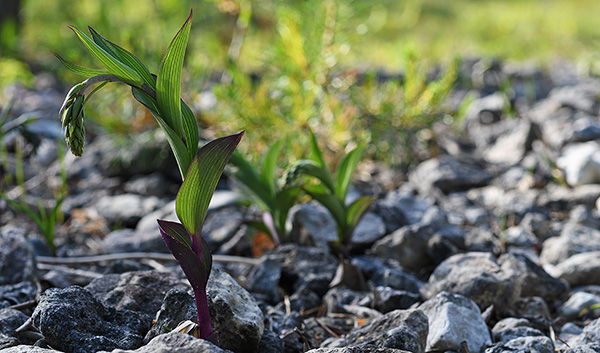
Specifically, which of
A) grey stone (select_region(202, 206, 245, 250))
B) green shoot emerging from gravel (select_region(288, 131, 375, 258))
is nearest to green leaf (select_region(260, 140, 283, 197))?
green shoot emerging from gravel (select_region(288, 131, 375, 258))

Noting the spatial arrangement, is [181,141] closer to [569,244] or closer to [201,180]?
[201,180]

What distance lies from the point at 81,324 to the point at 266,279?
2.58ft

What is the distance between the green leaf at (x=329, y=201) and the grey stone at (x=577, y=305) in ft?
2.74

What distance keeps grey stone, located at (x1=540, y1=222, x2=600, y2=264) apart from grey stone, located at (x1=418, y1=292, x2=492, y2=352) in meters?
0.84

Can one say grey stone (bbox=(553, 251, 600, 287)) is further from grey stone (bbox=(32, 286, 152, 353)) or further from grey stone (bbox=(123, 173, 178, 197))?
grey stone (bbox=(123, 173, 178, 197))

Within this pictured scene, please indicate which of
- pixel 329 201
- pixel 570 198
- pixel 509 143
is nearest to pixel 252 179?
pixel 329 201

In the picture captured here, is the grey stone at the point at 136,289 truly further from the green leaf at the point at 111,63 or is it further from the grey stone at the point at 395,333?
the green leaf at the point at 111,63

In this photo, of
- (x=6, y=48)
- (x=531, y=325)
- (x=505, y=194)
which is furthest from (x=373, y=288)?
(x=6, y=48)

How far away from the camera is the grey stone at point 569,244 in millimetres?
2293

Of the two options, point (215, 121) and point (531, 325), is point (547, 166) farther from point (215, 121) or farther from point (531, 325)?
point (215, 121)

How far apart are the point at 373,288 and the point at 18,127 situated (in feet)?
5.56

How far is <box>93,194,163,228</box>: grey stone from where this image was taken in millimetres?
2982

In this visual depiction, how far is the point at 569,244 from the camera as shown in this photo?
2.31 meters

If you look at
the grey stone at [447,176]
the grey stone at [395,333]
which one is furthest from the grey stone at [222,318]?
the grey stone at [447,176]
